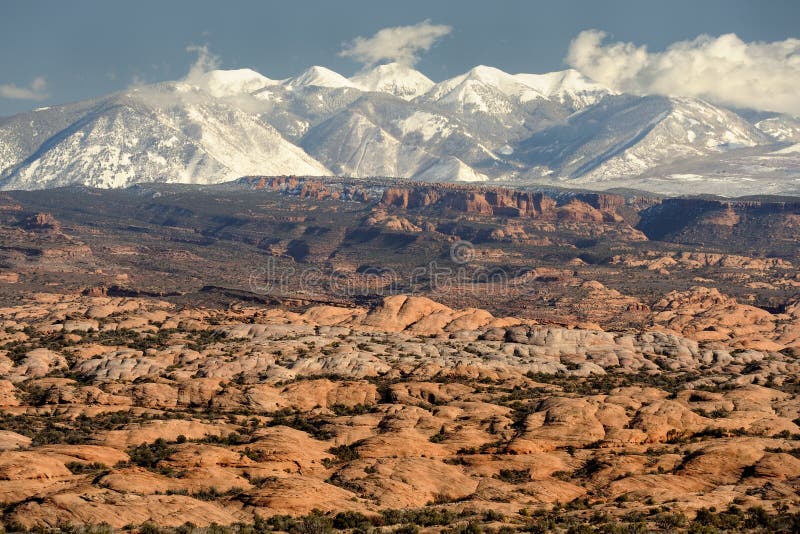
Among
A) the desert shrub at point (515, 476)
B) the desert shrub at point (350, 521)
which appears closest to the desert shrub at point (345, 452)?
the desert shrub at point (515, 476)

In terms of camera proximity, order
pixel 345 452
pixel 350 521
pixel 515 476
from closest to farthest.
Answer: pixel 350 521
pixel 515 476
pixel 345 452

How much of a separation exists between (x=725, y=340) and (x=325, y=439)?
4562 inches

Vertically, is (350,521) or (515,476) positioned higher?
(350,521)

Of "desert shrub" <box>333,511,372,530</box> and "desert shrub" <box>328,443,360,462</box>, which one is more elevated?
"desert shrub" <box>333,511,372,530</box>

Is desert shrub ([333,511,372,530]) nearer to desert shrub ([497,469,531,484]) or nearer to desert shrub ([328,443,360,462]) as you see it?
desert shrub ([497,469,531,484])

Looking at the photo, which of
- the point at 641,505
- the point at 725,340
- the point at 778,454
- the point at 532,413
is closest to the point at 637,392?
the point at 532,413

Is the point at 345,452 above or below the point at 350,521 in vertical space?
below

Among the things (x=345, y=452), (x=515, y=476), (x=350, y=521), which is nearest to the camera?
(x=350, y=521)

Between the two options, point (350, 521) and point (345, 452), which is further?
point (345, 452)

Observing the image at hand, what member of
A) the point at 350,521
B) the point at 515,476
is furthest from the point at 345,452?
the point at 350,521

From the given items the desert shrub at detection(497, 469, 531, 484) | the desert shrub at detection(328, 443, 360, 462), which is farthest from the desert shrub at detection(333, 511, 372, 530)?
the desert shrub at detection(328, 443, 360, 462)

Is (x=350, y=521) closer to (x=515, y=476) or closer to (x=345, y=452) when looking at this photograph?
(x=515, y=476)

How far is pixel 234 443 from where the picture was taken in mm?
89562

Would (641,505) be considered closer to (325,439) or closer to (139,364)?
(325,439)
